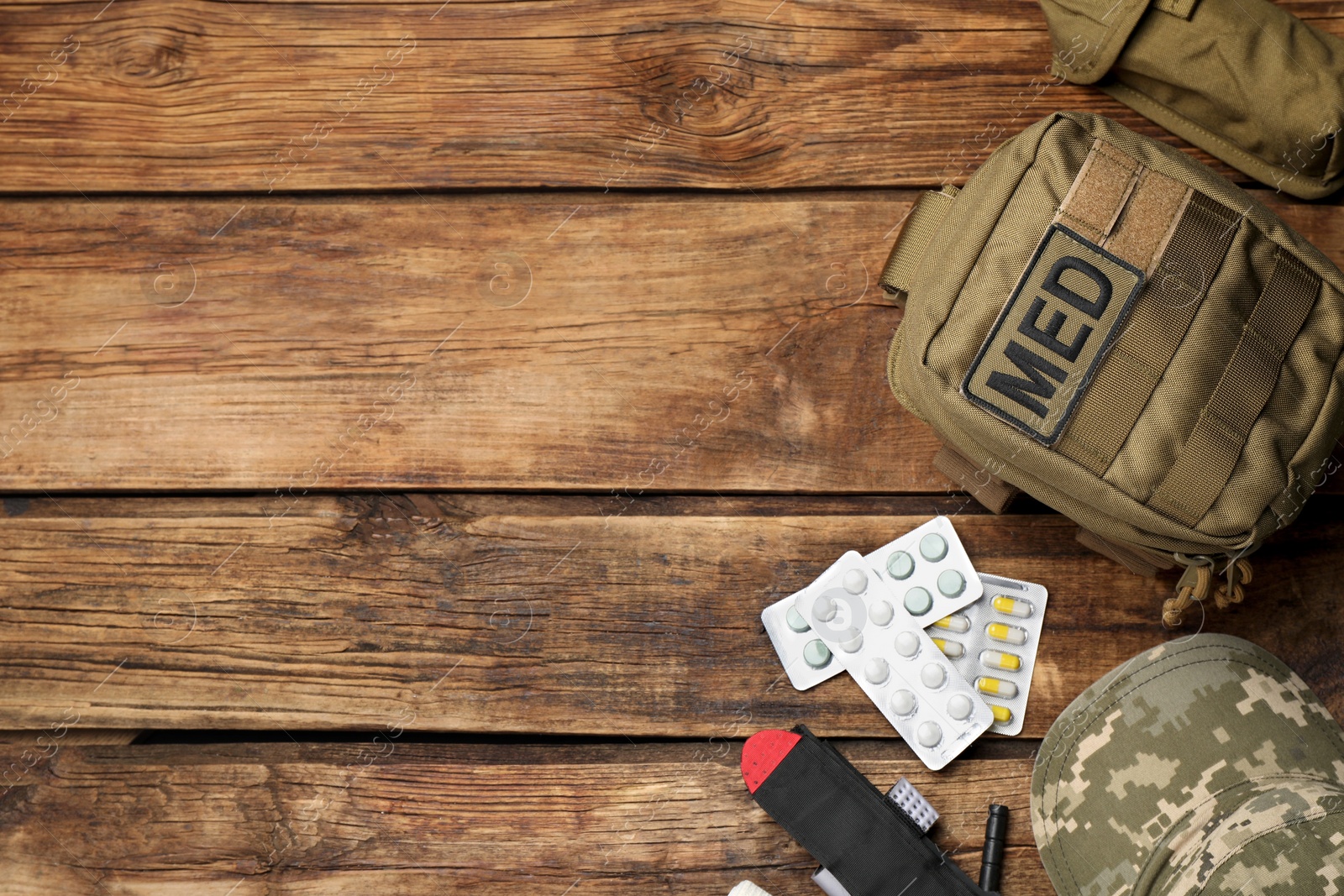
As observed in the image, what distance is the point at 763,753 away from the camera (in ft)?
2.83

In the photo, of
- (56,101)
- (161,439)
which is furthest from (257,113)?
(161,439)

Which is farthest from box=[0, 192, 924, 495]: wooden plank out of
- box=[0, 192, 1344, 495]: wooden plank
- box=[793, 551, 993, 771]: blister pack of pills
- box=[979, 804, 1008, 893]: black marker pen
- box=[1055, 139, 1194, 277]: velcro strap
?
box=[979, 804, 1008, 893]: black marker pen

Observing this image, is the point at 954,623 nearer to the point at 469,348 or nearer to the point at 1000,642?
the point at 1000,642

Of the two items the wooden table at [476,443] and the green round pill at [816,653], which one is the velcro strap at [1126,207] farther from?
the green round pill at [816,653]

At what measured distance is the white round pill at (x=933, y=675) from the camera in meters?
0.86

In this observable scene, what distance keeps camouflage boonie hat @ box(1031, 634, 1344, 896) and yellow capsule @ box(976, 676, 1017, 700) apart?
5cm

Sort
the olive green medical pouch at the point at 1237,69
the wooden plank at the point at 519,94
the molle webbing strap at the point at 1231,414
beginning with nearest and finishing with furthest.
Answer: the molle webbing strap at the point at 1231,414
the olive green medical pouch at the point at 1237,69
the wooden plank at the point at 519,94

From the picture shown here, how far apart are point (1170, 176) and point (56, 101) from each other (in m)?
1.14

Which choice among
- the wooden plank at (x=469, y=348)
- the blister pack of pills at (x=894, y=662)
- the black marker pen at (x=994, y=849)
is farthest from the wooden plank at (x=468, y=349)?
the black marker pen at (x=994, y=849)

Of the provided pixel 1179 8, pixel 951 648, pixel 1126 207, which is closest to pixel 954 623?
pixel 951 648

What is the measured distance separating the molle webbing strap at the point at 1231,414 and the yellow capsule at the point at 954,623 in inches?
8.6

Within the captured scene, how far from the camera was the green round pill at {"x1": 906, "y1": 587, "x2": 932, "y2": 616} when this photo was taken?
34.5 inches

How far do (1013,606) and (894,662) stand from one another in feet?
0.42

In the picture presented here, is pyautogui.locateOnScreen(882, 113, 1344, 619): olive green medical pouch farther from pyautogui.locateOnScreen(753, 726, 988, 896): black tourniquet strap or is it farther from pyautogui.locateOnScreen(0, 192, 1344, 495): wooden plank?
pyautogui.locateOnScreen(753, 726, 988, 896): black tourniquet strap
